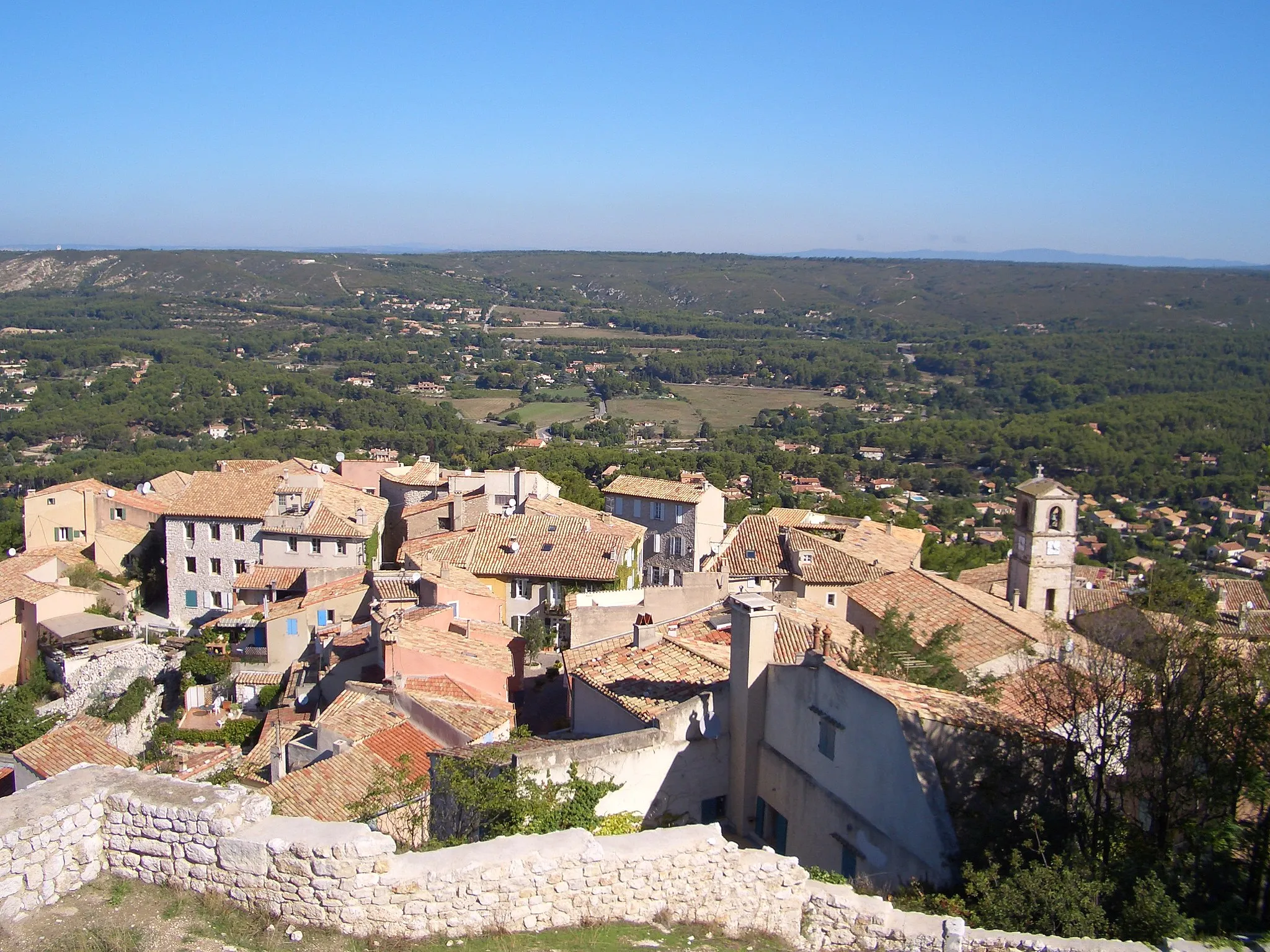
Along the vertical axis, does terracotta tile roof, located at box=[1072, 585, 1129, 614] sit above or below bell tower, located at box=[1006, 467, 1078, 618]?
below

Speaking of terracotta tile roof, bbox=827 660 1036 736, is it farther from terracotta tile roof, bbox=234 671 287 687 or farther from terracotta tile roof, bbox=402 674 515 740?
terracotta tile roof, bbox=234 671 287 687

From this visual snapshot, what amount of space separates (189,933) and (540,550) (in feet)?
73.9

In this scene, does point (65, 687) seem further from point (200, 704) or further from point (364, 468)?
point (364, 468)

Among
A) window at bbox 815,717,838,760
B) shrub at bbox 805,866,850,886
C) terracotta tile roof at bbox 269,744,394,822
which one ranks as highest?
window at bbox 815,717,838,760

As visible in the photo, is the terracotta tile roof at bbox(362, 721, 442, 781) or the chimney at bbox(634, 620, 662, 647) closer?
the terracotta tile roof at bbox(362, 721, 442, 781)

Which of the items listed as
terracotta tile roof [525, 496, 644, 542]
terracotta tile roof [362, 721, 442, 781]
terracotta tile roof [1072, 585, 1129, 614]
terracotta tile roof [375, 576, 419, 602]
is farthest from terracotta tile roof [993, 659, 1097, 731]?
terracotta tile roof [525, 496, 644, 542]

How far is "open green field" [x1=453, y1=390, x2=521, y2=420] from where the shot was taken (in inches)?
4887

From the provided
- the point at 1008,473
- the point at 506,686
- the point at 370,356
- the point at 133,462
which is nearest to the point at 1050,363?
the point at 1008,473

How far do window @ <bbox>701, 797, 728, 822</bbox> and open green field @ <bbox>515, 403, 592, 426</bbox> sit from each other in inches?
4022

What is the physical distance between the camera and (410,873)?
315 inches

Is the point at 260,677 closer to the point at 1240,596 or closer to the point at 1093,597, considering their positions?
the point at 1093,597

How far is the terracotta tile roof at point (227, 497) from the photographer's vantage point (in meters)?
34.6

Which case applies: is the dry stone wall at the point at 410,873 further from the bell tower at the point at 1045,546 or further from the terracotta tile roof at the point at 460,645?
the bell tower at the point at 1045,546

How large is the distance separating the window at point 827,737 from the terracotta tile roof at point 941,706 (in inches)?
25.1
